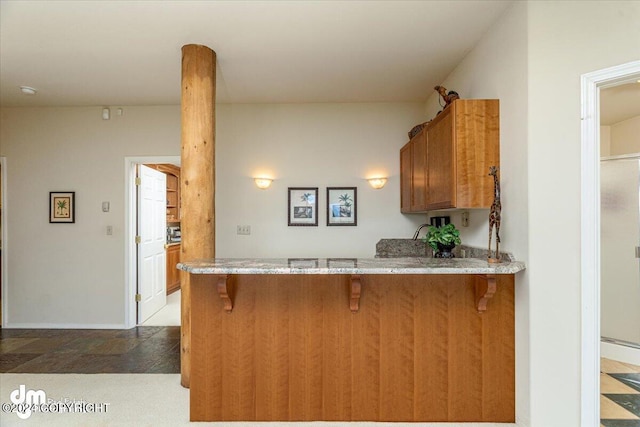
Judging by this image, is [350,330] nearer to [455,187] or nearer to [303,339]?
[303,339]

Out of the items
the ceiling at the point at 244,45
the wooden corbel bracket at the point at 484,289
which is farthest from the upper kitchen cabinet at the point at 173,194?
the wooden corbel bracket at the point at 484,289

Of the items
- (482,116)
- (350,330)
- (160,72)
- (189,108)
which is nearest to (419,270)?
(350,330)

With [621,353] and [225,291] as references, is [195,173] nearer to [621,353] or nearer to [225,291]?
[225,291]

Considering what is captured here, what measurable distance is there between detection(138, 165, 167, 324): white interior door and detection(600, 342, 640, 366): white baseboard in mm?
4950

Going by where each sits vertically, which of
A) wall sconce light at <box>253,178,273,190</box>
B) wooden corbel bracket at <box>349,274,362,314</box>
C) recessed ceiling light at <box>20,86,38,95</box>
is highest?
recessed ceiling light at <box>20,86,38,95</box>

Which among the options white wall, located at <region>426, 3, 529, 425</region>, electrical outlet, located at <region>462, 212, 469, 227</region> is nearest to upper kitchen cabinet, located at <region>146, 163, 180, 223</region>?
electrical outlet, located at <region>462, 212, 469, 227</region>

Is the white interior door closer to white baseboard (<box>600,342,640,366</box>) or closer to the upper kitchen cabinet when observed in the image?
the upper kitchen cabinet

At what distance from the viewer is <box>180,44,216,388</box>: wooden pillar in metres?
2.60

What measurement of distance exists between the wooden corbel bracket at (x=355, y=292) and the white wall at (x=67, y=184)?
3.11 metres

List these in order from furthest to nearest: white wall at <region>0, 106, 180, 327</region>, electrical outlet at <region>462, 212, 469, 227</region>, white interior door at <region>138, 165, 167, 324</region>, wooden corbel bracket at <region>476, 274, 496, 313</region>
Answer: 1. white interior door at <region>138, 165, 167, 324</region>
2. white wall at <region>0, 106, 180, 327</region>
3. electrical outlet at <region>462, 212, 469, 227</region>
4. wooden corbel bracket at <region>476, 274, 496, 313</region>

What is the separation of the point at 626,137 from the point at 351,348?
4.07m

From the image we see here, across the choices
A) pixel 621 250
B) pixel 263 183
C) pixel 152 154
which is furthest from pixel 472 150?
pixel 152 154

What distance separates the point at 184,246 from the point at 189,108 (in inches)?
40.2

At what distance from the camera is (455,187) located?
2371 mm
